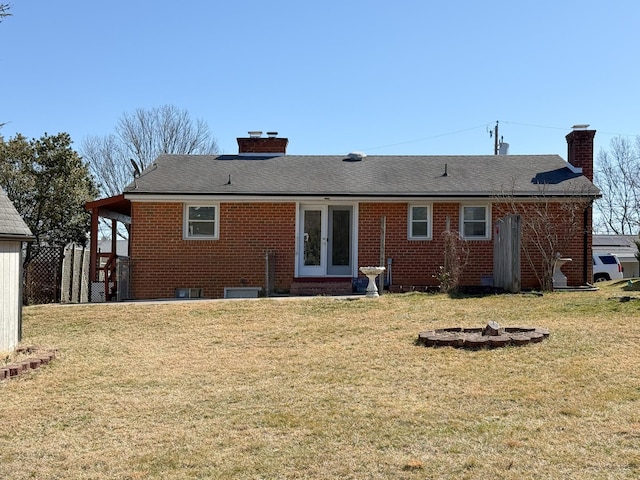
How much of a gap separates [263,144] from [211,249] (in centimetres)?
505

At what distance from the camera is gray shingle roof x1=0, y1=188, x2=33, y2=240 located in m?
9.41

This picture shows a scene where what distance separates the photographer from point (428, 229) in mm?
17234

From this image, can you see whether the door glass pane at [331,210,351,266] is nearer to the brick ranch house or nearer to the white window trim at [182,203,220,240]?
the brick ranch house

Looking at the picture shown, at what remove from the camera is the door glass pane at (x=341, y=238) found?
1781 cm

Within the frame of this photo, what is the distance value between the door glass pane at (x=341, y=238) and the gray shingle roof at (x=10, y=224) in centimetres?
915

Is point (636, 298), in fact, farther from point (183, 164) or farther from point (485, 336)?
point (183, 164)

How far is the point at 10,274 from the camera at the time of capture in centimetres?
970

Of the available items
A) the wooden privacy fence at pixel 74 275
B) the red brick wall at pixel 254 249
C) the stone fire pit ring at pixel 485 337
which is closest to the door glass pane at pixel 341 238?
the red brick wall at pixel 254 249

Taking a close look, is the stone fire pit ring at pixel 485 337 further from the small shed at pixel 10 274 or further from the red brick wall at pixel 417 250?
the red brick wall at pixel 417 250

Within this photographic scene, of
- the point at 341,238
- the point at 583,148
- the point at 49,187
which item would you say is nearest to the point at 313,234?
the point at 341,238

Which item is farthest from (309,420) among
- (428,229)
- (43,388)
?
(428,229)

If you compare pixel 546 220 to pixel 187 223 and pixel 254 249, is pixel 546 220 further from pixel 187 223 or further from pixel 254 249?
pixel 187 223

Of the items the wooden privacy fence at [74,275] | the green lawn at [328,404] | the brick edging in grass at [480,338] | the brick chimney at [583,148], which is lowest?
the green lawn at [328,404]

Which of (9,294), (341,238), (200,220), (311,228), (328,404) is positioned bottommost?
(328,404)
